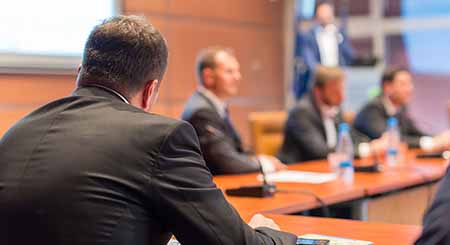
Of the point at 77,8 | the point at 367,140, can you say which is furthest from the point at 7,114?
the point at 367,140

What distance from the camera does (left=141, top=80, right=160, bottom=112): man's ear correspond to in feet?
5.96

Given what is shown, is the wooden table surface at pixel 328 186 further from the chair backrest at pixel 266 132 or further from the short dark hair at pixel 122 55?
the short dark hair at pixel 122 55

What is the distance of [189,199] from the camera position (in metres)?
1.63

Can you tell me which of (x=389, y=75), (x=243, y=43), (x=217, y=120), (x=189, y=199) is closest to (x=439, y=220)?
(x=189, y=199)

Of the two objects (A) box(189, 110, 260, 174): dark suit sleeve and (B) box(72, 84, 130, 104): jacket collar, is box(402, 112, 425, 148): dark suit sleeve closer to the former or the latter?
(A) box(189, 110, 260, 174): dark suit sleeve

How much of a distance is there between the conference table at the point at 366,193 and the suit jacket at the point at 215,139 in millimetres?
Result: 133

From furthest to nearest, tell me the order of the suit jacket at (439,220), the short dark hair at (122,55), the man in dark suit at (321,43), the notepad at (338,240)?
the man in dark suit at (321,43), the notepad at (338,240), the short dark hair at (122,55), the suit jacket at (439,220)

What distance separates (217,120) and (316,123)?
1.12m

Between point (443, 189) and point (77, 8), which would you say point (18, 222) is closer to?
point (443, 189)

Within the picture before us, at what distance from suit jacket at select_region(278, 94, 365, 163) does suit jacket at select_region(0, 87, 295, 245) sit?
319cm

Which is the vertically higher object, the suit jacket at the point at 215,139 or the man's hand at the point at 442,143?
the suit jacket at the point at 215,139

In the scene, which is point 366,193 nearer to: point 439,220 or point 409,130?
point 439,220

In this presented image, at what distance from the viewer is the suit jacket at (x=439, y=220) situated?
1.51m

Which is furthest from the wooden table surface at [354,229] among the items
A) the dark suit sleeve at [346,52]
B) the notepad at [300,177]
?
the dark suit sleeve at [346,52]
